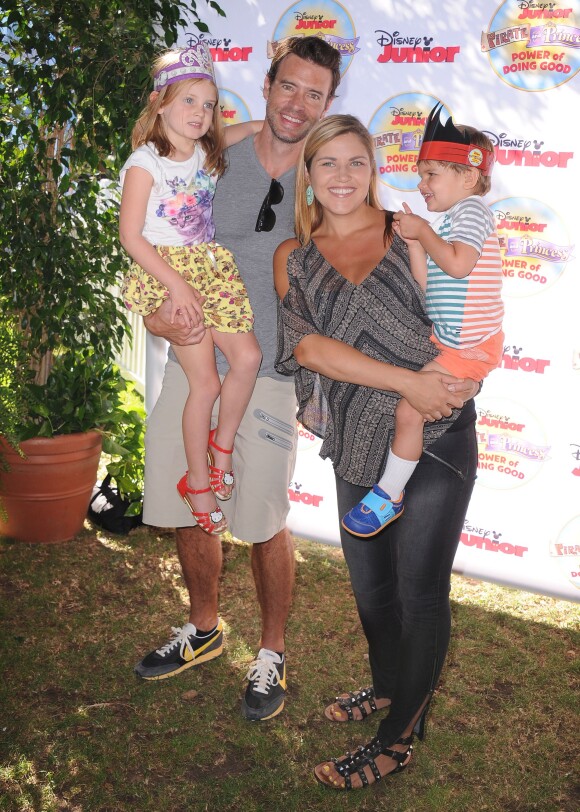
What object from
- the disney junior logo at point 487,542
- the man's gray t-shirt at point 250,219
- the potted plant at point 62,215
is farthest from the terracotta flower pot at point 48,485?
the disney junior logo at point 487,542

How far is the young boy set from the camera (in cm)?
213

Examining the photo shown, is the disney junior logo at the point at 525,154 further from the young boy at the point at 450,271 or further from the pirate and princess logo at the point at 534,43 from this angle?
the young boy at the point at 450,271

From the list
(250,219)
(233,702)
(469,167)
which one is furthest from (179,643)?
(469,167)

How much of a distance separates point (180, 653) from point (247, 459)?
0.85 metres

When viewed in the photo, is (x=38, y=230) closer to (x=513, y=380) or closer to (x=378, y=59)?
(x=378, y=59)

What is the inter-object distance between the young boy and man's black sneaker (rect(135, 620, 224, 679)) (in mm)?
1187

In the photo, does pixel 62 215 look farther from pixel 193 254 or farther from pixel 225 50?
pixel 193 254

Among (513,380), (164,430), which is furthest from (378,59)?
(164,430)

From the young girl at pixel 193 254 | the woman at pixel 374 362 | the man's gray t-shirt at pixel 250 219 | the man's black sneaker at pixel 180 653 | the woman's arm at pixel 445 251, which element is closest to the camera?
the woman's arm at pixel 445 251

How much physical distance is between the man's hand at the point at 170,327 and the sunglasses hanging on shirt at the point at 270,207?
0.32 metres

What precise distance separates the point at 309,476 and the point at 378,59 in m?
1.90

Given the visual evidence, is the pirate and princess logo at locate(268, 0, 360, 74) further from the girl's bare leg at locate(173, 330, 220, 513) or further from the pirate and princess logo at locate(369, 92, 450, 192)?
the girl's bare leg at locate(173, 330, 220, 513)

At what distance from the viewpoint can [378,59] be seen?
3.45 m

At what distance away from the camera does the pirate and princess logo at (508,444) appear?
11.5ft
